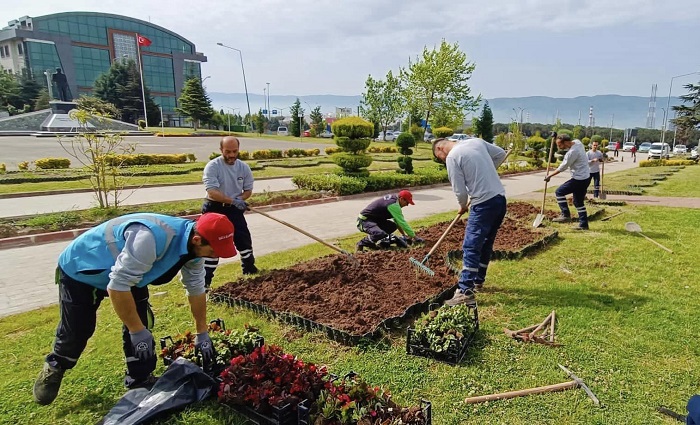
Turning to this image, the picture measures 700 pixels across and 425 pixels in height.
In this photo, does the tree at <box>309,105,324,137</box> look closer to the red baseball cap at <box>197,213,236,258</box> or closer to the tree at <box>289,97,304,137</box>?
the tree at <box>289,97,304,137</box>

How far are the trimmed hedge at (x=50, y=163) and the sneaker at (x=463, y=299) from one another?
18020 mm

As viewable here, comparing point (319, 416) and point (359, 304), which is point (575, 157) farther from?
point (319, 416)

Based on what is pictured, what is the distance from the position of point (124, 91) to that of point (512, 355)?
63732 mm

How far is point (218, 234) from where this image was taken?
257cm

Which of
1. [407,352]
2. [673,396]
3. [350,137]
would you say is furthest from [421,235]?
[350,137]

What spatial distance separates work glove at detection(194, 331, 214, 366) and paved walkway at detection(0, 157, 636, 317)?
2.95 metres

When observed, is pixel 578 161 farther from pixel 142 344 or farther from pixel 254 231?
pixel 142 344

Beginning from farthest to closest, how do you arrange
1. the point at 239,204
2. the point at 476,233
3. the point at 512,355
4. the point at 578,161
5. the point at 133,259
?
the point at 578,161, the point at 239,204, the point at 476,233, the point at 512,355, the point at 133,259

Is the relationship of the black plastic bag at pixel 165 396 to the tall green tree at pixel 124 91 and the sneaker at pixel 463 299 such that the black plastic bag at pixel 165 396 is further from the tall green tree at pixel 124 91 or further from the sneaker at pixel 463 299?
the tall green tree at pixel 124 91

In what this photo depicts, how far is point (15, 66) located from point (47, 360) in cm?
9088

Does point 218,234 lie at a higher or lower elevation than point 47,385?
higher

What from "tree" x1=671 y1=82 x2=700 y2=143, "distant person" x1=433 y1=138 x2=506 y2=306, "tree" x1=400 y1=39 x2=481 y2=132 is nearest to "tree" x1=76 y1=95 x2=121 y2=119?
"distant person" x1=433 y1=138 x2=506 y2=306

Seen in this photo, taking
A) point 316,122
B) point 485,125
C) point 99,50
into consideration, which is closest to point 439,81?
point 485,125

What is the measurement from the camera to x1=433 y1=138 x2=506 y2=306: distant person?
15.1 ft
